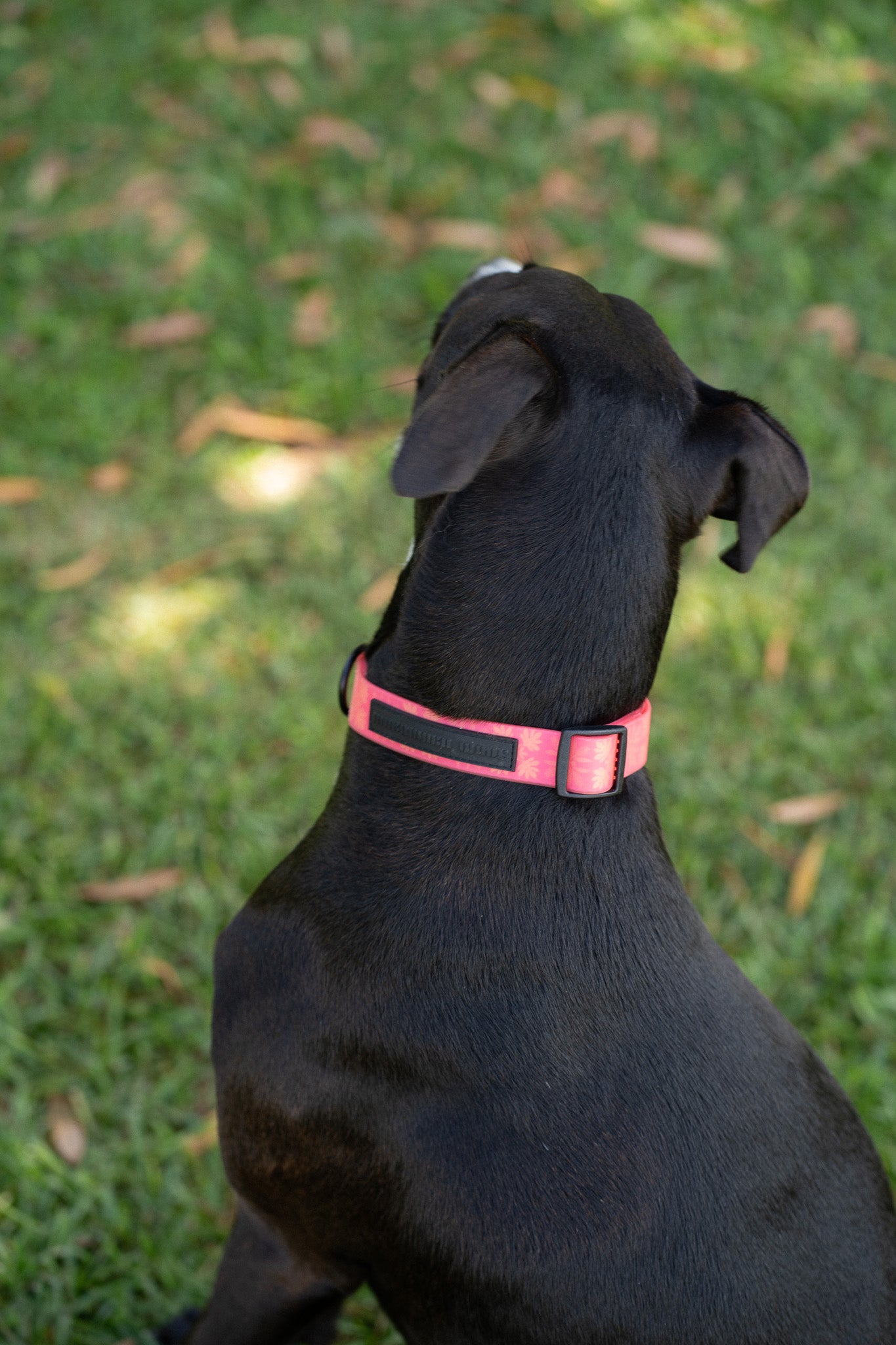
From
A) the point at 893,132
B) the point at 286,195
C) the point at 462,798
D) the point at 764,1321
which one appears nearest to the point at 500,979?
the point at 462,798

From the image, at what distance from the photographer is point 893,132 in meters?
5.59

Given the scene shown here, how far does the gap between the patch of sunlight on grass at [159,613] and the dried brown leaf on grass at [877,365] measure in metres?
2.65

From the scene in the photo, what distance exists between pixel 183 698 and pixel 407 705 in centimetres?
204

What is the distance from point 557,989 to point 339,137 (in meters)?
4.64

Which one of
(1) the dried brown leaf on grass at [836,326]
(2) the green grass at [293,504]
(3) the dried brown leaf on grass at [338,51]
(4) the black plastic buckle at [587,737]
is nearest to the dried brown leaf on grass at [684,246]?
(2) the green grass at [293,504]

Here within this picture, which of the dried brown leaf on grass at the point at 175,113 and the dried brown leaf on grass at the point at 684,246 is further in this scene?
the dried brown leaf on grass at the point at 175,113

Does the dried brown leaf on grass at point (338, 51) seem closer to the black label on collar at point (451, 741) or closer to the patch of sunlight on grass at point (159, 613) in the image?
the patch of sunlight on grass at point (159, 613)

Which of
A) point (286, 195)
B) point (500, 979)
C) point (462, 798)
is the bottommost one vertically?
point (286, 195)

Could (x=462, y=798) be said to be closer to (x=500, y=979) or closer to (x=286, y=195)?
(x=500, y=979)

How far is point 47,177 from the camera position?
5.28m

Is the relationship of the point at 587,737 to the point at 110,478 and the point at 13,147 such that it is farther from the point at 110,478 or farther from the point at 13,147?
the point at 13,147

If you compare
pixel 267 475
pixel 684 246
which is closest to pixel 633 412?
pixel 267 475

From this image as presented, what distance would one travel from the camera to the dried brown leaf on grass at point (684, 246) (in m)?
5.15

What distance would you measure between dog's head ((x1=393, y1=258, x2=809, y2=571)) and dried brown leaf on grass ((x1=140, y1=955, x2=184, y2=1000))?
1.80 meters
